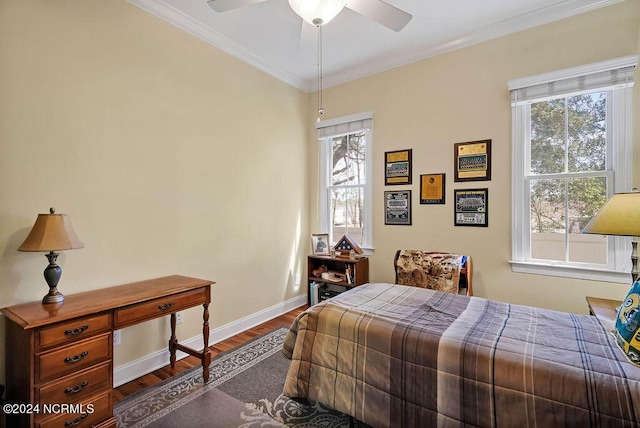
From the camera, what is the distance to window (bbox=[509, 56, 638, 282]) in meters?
2.30

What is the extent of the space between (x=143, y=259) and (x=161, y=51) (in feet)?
5.73

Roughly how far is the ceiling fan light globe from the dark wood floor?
275 cm

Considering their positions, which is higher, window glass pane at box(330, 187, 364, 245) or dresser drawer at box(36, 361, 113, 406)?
window glass pane at box(330, 187, 364, 245)

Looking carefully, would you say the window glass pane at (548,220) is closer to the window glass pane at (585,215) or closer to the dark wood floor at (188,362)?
the window glass pane at (585,215)

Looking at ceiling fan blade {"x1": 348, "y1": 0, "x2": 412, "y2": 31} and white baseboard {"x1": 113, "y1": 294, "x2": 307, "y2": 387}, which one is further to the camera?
white baseboard {"x1": 113, "y1": 294, "x2": 307, "y2": 387}

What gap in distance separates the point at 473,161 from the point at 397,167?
0.79 metres

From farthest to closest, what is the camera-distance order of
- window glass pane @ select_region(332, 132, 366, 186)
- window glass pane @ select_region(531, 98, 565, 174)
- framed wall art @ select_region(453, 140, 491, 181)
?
window glass pane @ select_region(332, 132, 366, 186), framed wall art @ select_region(453, 140, 491, 181), window glass pane @ select_region(531, 98, 565, 174)

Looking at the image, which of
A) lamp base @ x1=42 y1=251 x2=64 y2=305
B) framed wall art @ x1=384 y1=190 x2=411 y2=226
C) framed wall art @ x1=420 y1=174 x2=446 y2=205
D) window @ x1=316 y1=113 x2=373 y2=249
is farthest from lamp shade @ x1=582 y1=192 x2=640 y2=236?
lamp base @ x1=42 y1=251 x2=64 y2=305

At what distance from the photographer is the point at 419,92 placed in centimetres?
322

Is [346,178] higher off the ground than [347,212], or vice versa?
[346,178]

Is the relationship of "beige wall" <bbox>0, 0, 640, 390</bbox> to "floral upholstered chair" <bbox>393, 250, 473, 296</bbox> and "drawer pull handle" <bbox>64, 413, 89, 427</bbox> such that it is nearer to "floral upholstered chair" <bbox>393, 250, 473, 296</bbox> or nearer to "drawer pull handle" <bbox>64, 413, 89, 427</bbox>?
"floral upholstered chair" <bbox>393, 250, 473, 296</bbox>

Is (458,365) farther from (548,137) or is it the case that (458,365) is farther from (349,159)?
(349,159)

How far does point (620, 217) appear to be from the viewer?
170 centimetres

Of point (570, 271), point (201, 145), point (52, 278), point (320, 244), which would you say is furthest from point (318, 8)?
point (570, 271)
